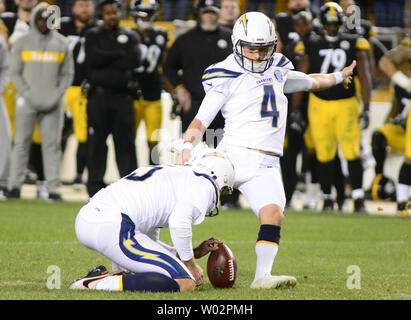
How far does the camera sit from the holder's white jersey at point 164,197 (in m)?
5.29

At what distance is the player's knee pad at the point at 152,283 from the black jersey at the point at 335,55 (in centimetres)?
583

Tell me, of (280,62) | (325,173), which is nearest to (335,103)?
(325,173)

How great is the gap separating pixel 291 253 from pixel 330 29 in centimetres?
404

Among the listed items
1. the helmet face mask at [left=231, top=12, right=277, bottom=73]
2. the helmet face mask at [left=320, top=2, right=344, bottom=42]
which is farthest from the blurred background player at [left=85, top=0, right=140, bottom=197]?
the helmet face mask at [left=231, top=12, right=277, bottom=73]

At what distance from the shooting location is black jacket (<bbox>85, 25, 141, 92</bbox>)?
10438mm

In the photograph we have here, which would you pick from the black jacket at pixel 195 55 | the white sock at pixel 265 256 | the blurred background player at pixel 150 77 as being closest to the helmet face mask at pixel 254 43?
the white sock at pixel 265 256

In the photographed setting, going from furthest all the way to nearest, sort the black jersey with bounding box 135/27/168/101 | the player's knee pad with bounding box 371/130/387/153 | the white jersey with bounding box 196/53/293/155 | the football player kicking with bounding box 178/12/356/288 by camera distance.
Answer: the player's knee pad with bounding box 371/130/387/153 → the black jersey with bounding box 135/27/168/101 → the white jersey with bounding box 196/53/293/155 → the football player kicking with bounding box 178/12/356/288

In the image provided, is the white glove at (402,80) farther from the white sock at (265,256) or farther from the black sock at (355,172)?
the white sock at (265,256)

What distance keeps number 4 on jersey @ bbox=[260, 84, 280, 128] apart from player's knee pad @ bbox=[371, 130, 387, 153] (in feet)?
18.8

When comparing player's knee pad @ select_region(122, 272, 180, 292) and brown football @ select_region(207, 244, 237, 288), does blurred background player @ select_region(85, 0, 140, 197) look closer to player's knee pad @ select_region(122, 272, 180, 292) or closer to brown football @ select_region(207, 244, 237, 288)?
brown football @ select_region(207, 244, 237, 288)

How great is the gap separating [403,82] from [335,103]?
0.90 metres

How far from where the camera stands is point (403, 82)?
10.9 m
